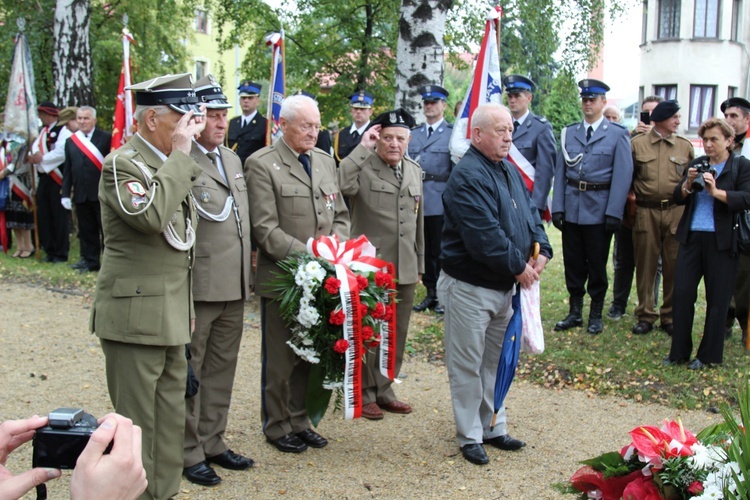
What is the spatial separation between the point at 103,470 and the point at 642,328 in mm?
7007

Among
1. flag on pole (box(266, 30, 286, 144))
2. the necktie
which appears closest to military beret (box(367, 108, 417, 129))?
the necktie

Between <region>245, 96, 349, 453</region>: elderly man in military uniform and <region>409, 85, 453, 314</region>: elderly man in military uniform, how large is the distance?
3652 millimetres

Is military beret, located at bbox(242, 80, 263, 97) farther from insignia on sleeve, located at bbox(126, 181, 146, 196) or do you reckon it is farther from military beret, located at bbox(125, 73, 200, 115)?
insignia on sleeve, located at bbox(126, 181, 146, 196)

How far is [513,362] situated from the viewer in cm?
527

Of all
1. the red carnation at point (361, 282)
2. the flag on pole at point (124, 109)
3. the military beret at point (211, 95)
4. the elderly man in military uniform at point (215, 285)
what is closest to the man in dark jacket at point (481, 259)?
the red carnation at point (361, 282)

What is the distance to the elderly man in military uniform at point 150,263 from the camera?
377cm

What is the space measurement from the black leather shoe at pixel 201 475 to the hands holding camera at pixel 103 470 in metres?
2.91

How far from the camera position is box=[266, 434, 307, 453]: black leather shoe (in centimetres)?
518

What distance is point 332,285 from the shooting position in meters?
4.82

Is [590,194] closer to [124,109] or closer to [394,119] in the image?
[394,119]

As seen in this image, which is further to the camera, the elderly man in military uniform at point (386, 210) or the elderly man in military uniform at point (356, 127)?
the elderly man in military uniform at point (356, 127)

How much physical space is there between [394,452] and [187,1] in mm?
15515

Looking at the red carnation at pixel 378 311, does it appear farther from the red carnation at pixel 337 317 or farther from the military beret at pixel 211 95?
the military beret at pixel 211 95

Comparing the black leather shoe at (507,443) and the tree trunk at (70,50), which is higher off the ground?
the tree trunk at (70,50)
